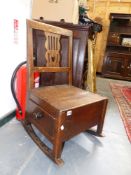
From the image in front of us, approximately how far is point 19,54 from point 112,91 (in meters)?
2.30

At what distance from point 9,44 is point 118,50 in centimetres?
416

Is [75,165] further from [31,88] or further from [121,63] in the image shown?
[121,63]

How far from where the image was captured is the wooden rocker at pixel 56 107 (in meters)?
1.19

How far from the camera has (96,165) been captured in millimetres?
1289

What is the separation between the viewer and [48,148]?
4.47 ft

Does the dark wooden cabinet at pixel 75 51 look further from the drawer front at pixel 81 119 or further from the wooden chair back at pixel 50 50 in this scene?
the drawer front at pixel 81 119

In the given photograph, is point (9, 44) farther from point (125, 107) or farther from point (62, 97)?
point (125, 107)

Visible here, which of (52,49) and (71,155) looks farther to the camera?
(52,49)

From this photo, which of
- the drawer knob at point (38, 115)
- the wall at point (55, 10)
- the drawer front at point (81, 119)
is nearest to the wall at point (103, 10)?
the wall at point (55, 10)

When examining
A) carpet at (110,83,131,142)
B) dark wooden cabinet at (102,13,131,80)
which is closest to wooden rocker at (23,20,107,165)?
carpet at (110,83,131,142)

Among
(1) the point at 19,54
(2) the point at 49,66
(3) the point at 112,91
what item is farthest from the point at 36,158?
(3) the point at 112,91

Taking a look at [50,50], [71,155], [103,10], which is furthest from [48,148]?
[103,10]

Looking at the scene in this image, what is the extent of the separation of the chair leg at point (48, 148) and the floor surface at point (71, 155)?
0.03 metres

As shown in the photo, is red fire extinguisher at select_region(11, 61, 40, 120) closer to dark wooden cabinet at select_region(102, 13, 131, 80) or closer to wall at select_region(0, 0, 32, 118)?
wall at select_region(0, 0, 32, 118)
